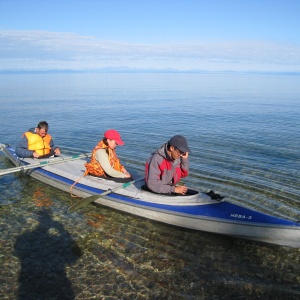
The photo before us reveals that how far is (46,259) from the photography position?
22.4ft

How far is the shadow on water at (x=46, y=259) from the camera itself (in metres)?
5.87

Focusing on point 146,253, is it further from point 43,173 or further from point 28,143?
point 28,143

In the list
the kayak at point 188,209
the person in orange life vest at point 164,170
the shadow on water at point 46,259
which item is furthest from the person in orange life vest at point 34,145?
the person in orange life vest at point 164,170

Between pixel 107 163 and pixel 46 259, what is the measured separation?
3313 mm

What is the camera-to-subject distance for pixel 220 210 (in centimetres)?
745

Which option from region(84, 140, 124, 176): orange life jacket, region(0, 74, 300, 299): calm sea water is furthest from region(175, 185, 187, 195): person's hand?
region(84, 140, 124, 176): orange life jacket

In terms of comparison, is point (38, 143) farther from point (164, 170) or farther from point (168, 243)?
point (168, 243)

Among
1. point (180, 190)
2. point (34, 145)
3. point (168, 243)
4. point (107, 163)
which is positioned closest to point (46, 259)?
point (168, 243)

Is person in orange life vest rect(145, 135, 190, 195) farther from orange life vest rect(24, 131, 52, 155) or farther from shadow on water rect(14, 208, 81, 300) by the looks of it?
orange life vest rect(24, 131, 52, 155)

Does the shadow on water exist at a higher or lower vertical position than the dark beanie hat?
lower

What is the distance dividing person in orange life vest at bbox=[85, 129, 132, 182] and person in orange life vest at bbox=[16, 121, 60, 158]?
308 centimetres

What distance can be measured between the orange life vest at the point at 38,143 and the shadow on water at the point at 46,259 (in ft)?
13.3

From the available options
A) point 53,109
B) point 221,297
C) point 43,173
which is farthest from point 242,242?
point 53,109

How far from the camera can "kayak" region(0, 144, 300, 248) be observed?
685 cm
